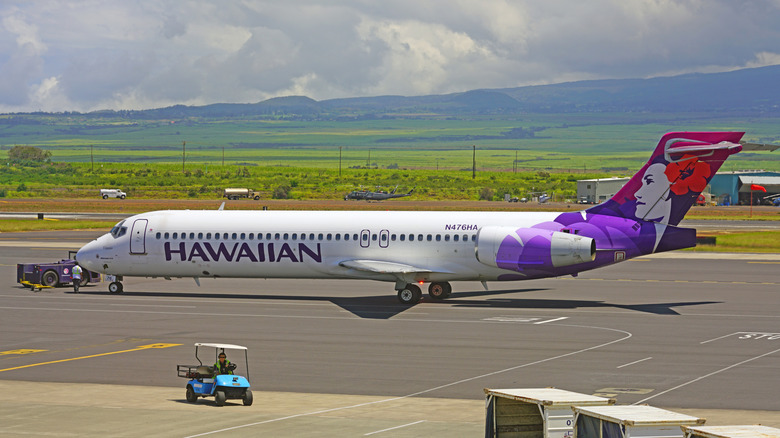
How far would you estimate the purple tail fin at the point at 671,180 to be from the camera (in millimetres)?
42875

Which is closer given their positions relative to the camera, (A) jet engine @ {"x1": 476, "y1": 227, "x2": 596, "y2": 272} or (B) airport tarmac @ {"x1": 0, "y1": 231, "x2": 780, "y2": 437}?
(B) airport tarmac @ {"x1": 0, "y1": 231, "x2": 780, "y2": 437}

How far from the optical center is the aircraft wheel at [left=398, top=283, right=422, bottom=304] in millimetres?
45031

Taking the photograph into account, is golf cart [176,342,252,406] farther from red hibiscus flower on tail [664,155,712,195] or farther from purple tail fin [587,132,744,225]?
red hibiscus flower on tail [664,155,712,195]

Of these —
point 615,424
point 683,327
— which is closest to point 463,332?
point 683,327

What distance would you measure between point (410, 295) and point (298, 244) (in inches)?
228

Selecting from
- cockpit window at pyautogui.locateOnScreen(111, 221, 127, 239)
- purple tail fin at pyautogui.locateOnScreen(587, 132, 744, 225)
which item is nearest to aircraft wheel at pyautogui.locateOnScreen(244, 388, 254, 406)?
purple tail fin at pyautogui.locateOnScreen(587, 132, 744, 225)

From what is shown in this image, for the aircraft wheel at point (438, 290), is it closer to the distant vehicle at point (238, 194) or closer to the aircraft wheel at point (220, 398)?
the aircraft wheel at point (220, 398)

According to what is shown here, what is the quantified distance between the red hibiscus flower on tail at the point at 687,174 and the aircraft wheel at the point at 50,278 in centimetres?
3101

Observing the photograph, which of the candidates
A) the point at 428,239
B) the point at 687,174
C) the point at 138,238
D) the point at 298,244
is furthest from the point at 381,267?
the point at 687,174

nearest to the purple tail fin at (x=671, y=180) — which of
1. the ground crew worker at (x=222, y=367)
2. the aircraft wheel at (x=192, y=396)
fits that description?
the ground crew worker at (x=222, y=367)

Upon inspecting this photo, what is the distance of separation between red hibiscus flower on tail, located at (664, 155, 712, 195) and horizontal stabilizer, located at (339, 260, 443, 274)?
36.9 feet

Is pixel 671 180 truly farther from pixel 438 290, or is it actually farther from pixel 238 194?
pixel 238 194

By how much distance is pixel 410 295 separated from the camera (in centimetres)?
4503

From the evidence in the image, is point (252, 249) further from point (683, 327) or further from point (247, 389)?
point (247, 389)
